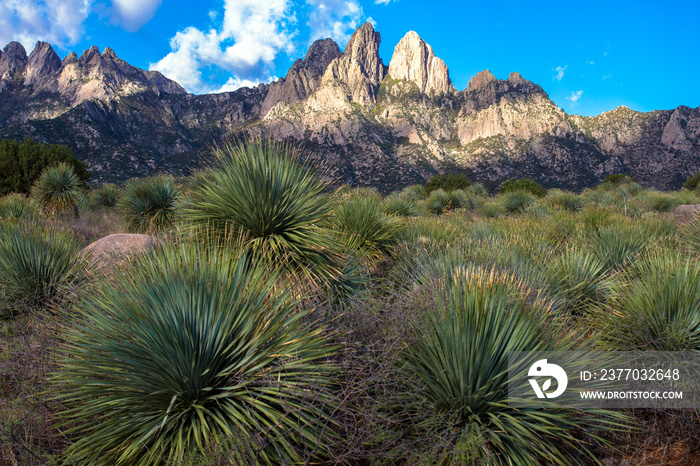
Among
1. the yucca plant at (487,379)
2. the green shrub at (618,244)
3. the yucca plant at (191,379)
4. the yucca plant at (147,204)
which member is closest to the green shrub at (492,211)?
the green shrub at (618,244)

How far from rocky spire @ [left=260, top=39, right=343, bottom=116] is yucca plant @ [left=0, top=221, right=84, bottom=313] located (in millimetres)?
109110

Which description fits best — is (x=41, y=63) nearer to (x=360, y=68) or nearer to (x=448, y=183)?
(x=360, y=68)

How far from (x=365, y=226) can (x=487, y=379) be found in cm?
463

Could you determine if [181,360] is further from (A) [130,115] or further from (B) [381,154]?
(A) [130,115]

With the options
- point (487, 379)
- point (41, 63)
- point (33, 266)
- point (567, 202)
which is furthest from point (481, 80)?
point (41, 63)

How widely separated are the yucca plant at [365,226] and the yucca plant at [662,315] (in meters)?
4.10

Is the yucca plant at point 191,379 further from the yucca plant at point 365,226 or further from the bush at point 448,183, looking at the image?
the bush at point 448,183

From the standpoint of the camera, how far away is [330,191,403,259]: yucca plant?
23.5 ft

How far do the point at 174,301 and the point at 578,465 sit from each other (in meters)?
3.83

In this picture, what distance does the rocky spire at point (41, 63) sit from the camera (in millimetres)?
111500

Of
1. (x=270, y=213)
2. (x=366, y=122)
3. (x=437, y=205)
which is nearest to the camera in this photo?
(x=270, y=213)

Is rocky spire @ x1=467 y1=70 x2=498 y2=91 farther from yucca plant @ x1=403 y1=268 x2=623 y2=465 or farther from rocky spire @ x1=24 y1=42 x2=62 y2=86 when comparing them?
rocky spire @ x1=24 y1=42 x2=62 y2=86

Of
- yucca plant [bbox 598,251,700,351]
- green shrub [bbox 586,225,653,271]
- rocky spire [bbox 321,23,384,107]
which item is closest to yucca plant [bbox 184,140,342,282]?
yucca plant [bbox 598,251,700,351]

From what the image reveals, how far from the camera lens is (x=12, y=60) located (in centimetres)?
11600
